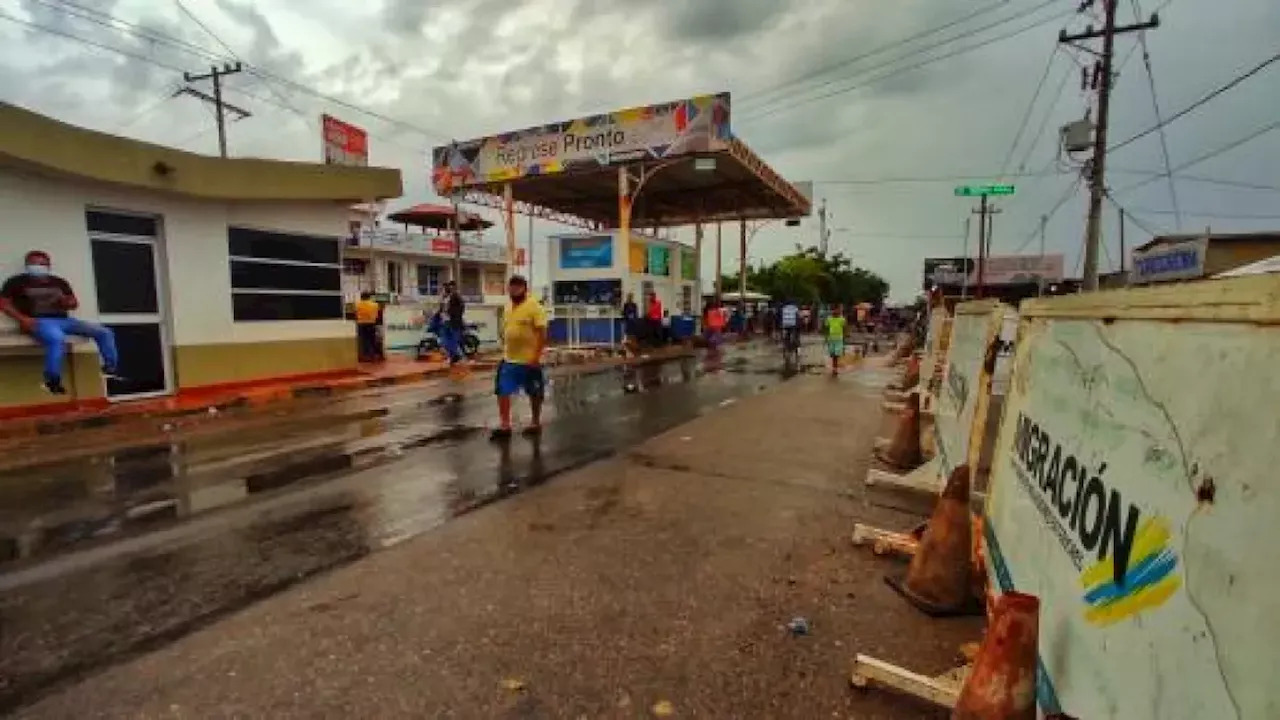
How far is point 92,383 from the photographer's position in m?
9.50

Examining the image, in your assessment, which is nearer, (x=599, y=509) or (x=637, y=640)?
(x=637, y=640)

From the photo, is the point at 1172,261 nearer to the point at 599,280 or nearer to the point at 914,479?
the point at 599,280

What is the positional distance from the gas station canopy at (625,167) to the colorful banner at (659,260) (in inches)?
62.6

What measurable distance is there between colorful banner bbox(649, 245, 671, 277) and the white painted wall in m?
12.5

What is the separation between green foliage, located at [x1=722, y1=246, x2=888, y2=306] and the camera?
5578 centimetres

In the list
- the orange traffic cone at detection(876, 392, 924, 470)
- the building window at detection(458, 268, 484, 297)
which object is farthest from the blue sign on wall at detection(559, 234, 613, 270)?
the building window at detection(458, 268, 484, 297)

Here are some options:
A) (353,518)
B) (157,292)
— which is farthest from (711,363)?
(353,518)

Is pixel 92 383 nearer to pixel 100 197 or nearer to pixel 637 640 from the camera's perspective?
pixel 100 197

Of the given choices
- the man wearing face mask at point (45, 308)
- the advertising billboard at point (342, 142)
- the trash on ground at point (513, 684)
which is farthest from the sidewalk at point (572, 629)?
the advertising billboard at point (342, 142)

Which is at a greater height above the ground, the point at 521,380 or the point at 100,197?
the point at 100,197

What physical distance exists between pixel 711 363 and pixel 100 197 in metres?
13.5

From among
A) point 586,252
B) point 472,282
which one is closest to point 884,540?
point 586,252

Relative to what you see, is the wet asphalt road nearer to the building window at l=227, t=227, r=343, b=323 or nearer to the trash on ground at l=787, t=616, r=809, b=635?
the trash on ground at l=787, t=616, r=809, b=635

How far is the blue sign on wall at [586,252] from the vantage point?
74.0ft
